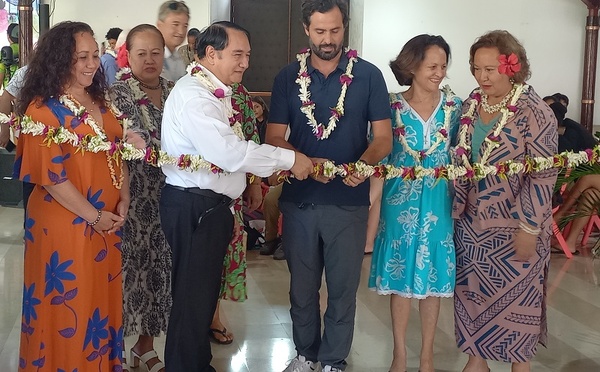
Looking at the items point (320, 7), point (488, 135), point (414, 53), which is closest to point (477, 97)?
point (488, 135)

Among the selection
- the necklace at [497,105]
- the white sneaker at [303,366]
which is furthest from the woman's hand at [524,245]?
the white sneaker at [303,366]

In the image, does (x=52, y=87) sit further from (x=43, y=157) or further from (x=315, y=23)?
(x=315, y=23)

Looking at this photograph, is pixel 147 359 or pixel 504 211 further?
pixel 147 359

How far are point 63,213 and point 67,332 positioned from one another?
50 centimetres

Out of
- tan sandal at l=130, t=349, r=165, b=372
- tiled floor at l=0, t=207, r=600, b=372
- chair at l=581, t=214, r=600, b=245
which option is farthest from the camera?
chair at l=581, t=214, r=600, b=245

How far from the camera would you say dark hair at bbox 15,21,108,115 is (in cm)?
316

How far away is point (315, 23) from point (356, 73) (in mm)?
323

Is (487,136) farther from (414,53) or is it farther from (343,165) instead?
(343,165)

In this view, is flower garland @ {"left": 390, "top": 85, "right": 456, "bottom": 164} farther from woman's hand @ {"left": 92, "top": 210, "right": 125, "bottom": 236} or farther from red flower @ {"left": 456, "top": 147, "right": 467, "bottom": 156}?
woman's hand @ {"left": 92, "top": 210, "right": 125, "bottom": 236}

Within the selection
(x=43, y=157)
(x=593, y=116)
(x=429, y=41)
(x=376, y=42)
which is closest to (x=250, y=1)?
(x=376, y=42)

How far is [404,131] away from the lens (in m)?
3.88

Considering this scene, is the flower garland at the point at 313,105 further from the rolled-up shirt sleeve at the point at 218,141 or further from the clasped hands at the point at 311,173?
the rolled-up shirt sleeve at the point at 218,141

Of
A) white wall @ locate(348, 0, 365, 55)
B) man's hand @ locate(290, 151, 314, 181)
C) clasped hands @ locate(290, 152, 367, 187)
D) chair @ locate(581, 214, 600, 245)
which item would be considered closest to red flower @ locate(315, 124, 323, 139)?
clasped hands @ locate(290, 152, 367, 187)

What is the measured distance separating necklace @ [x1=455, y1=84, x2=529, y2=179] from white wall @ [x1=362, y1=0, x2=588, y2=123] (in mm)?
5958
